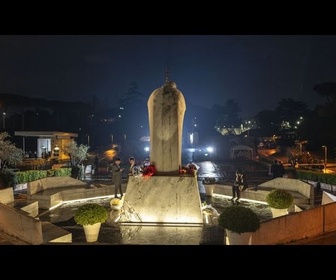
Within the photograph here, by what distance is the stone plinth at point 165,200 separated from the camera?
437 inches

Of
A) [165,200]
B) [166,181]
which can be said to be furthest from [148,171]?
[165,200]

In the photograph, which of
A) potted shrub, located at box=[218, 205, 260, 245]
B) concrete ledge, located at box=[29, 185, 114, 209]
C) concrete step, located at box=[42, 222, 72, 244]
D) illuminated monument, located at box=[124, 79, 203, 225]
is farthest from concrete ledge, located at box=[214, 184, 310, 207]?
concrete step, located at box=[42, 222, 72, 244]

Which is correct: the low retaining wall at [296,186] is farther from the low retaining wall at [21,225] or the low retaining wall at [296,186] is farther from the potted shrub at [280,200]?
the low retaining wall at [21,225]

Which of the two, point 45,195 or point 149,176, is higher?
point 149,176

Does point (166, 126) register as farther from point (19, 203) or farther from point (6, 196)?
point (6, 196)

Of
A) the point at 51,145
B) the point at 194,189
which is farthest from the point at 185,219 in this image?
the point at 51,145

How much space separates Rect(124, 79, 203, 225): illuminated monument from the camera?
11109 millimetres

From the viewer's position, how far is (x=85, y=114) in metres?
81.5

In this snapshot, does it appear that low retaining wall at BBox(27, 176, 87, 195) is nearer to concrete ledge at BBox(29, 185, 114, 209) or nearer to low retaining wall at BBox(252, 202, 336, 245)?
concrete ledge at BBox(29, 185, 114, 209)

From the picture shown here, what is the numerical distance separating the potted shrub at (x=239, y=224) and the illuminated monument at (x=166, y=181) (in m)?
3.26

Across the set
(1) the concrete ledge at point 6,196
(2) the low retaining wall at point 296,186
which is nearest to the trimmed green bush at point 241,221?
(2) the low retaining wall at point 296,186

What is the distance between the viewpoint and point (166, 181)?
1126 cm

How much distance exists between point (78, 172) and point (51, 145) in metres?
18.5
